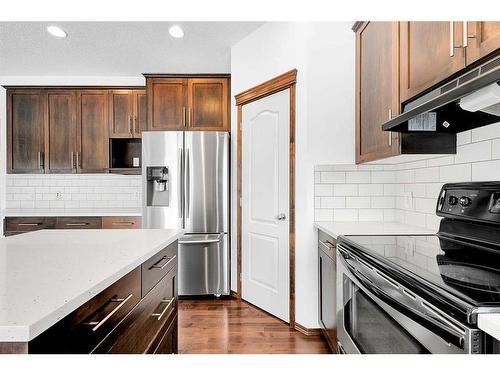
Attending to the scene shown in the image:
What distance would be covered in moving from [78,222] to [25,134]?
1.37 metres

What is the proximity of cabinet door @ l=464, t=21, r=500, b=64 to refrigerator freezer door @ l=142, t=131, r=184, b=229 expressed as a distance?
2676 mm

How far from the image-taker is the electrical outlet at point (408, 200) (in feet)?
7.79

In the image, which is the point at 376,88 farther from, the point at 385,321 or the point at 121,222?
the point at 121,222

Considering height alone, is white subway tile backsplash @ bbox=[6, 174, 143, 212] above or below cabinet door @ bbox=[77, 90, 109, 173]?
below

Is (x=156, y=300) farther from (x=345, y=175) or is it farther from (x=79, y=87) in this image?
(x=79, y=87)

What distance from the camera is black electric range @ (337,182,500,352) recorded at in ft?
2.59

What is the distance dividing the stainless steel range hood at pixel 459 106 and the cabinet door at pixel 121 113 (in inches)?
129

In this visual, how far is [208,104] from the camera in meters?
3.93

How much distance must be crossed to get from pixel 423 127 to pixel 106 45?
302 centimetres

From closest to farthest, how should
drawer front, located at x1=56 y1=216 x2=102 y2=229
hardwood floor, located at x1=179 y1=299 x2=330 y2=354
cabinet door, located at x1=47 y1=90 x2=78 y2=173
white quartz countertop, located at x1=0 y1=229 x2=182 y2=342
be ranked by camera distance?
white quartz countertop, located at x1=0 y1=229 x2=182 y2=342 → hardwood floor, located at x1=179 y1=299 x2=330 y2=354 → drawer front, located at x1=56 y1=216 x2=102 y2=229 → cabinet door, located at x1=47 y1=90 x2=78 y2=173

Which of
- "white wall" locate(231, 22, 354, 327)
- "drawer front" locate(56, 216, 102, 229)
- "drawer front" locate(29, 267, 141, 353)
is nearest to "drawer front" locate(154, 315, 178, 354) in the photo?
"drawer front" locate(29, 267, 141, 353)

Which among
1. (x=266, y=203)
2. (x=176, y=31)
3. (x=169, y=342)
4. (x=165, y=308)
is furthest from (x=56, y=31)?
(x=169, y=342)

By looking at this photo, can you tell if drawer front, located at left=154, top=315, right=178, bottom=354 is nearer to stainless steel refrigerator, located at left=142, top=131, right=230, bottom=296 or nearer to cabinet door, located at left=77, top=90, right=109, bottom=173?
stainless steel refrigerator, located at left=142, top=131, right=230, bottom=296
